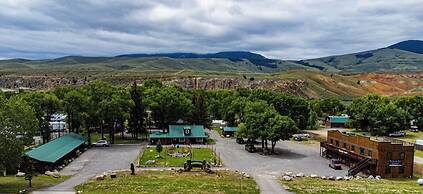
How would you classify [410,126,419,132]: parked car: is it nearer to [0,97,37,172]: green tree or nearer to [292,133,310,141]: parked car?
[292,133,310,141]: parked car

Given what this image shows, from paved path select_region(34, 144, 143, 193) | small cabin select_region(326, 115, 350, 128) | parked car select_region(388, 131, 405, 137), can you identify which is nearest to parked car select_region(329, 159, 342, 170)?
paved path select_region(34, 144, 143, 193)

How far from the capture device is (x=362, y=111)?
3666 inches

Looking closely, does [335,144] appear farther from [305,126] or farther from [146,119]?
[146,119]

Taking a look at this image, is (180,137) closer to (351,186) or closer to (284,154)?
(284,154)

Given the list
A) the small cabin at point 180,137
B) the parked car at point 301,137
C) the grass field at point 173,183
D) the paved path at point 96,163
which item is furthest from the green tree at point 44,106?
the parked car at point 301,137

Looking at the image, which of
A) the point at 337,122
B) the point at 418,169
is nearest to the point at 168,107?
the point at 337,122

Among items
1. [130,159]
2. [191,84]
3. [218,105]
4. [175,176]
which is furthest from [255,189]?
[191,84]

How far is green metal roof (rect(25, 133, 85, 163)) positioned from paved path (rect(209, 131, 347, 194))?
21.9 meters

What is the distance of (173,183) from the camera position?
42.2 m

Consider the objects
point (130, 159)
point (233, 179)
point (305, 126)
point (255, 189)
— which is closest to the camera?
point (255, 189)

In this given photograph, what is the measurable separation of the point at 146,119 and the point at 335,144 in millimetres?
43670

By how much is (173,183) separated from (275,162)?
19873 mm

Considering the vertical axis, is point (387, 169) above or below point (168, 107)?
below

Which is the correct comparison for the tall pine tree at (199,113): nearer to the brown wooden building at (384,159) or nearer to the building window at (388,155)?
the brown wooden building at (384,159)
